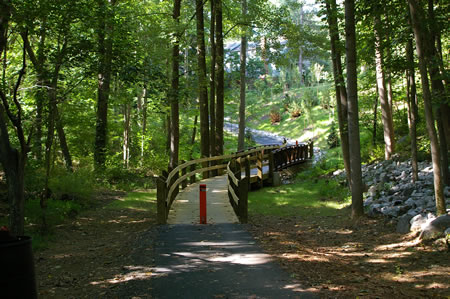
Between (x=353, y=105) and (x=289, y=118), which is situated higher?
(x=289, y=118)

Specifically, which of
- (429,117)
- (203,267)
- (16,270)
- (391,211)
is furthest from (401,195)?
(16,270)

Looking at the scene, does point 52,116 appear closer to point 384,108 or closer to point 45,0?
point 45,0

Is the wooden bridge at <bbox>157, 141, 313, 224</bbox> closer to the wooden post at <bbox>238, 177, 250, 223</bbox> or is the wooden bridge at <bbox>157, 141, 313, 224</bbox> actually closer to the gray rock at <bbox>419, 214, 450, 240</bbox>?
the wooden post at <bbox>238, 177, 250, 223</bbox>

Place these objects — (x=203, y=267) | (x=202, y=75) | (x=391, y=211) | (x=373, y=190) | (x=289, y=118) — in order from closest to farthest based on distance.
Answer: (x=203, y=267), (x=391, y=211), (x=373, y=190), (x=202, y=75), (x=289, y=118)

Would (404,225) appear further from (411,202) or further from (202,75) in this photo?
(202,75)

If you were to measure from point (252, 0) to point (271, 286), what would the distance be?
18486 mm

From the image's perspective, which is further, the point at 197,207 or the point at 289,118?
the point at 289,118

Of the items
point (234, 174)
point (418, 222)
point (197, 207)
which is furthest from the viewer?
point (234, 174)

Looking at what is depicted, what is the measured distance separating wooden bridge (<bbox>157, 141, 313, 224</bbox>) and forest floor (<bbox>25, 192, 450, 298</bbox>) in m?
0.84

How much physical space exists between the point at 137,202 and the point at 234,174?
13.7 feet

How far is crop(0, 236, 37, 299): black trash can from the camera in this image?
3.80 m

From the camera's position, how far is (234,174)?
12.3m

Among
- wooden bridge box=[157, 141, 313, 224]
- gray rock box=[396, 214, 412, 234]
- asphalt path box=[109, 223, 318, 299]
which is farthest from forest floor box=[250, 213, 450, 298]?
wooden bridge box=[157, 141, 313, 224]

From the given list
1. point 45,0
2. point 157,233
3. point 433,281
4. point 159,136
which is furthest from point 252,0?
point 433,281
